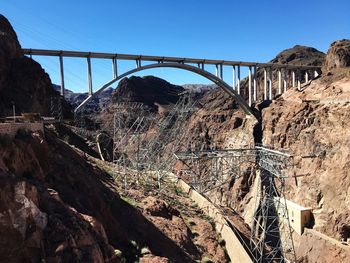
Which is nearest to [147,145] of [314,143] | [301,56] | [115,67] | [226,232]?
[115,67]

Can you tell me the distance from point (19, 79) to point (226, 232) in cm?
2385

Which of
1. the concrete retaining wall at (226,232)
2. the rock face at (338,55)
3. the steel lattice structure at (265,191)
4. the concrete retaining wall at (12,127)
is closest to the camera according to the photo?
the concrete retaining wall at (12,127)

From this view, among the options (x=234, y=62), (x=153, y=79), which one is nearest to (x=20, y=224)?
(x=234, y=62)

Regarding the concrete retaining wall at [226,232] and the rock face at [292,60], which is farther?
the rock face at [292,60]

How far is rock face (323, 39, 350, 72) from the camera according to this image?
62.2 meters

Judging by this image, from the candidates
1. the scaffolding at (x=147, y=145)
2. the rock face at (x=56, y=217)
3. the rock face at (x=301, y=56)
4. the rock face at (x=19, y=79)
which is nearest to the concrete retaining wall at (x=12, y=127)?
the rock face at (x=56, y=217)

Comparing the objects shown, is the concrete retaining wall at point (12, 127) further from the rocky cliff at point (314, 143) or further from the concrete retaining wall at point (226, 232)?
the rocky cliff at point (314, 143)

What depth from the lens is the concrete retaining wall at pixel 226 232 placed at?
20.6 m

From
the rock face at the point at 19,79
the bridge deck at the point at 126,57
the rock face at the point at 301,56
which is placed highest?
the rock face at the point at 301,56

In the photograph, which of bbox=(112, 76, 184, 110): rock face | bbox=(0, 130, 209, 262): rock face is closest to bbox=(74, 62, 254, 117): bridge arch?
bbox=(0, 130, 209, 262): rock face

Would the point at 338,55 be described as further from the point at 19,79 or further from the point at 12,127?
the point at 12,127

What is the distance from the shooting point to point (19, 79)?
35.0 metres

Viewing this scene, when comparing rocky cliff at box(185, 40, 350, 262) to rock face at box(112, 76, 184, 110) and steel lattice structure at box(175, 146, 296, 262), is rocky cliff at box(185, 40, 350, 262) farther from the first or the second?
rock face at box(112, 76, 184, 110)

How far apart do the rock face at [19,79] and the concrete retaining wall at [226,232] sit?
1635 cm
